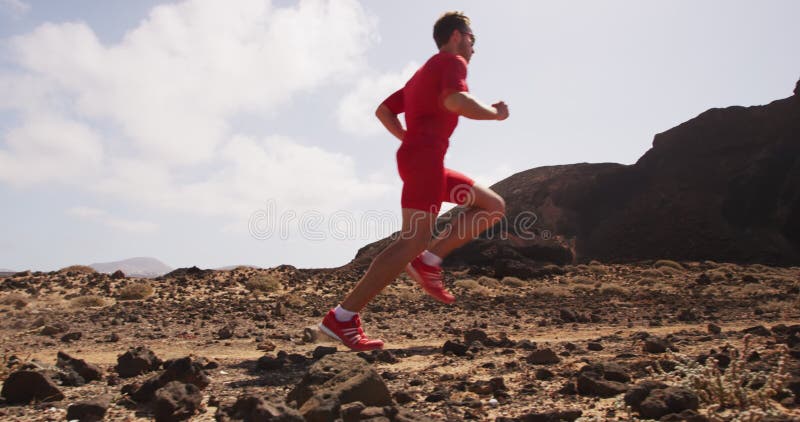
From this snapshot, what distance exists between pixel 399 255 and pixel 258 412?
6.04 ft

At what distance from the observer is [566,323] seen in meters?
7.46

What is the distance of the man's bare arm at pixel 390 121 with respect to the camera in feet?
14.0

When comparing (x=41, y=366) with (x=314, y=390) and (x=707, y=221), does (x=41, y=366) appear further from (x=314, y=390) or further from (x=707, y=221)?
(x=707, y=221)

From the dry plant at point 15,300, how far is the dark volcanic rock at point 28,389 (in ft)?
29.9

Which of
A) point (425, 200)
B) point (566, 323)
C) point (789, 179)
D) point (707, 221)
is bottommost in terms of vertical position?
point (566, 323)

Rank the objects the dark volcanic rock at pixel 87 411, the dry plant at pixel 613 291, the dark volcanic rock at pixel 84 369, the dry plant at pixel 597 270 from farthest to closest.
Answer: the dry plant at pixel 597 270 → the dry plant at pixel 613 291 → the dark volcanic rock at pixel 84 369 → the dark volcanic rock at pixel 87 411

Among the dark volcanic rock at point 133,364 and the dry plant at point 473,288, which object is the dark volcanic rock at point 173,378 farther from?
the dry plant at point 473,288

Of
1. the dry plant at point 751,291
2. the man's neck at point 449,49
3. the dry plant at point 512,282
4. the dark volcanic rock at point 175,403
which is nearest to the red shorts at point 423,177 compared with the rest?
the man's neck at point 449,49

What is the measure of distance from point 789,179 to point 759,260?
21.7ft

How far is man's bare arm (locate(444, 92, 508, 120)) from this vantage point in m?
3.53

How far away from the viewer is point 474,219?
408 cm

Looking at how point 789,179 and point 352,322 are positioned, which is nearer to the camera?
point 352,322

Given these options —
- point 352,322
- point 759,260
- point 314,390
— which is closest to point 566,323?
point 352,322

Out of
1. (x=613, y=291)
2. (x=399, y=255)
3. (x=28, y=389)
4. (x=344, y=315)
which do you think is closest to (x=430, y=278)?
(x=399, y=255)
